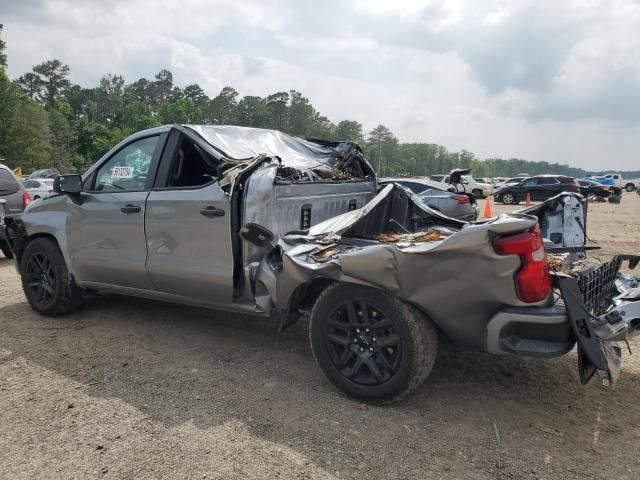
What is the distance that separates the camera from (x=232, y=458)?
2721 mm

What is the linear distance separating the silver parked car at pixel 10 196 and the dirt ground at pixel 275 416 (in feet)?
15.5

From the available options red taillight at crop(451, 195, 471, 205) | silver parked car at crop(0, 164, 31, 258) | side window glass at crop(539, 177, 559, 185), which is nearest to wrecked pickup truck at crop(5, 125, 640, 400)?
silver parked car at crop(0, 164, 31, 258)

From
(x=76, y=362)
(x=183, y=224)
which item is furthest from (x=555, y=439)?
(x=76, y=362)

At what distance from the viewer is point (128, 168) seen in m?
4.65

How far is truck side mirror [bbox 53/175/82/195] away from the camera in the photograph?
4711 millimetres

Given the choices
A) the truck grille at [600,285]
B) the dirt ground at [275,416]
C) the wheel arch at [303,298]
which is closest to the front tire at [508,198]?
the dirt ground at [275,416]

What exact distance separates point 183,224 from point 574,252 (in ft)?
10.1

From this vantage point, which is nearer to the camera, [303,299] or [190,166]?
[303,299]

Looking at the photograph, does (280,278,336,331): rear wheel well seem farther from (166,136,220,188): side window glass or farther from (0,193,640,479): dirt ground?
(166,136,220,188): side window glass

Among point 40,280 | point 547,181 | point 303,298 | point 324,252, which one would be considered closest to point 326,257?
point 324,252

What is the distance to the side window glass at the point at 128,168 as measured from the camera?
4.50 meters

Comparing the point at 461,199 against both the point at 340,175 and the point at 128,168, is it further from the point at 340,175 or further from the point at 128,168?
the point at 128,168

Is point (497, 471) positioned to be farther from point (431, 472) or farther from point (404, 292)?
point (404, 292)

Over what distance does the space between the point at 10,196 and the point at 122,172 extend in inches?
205
